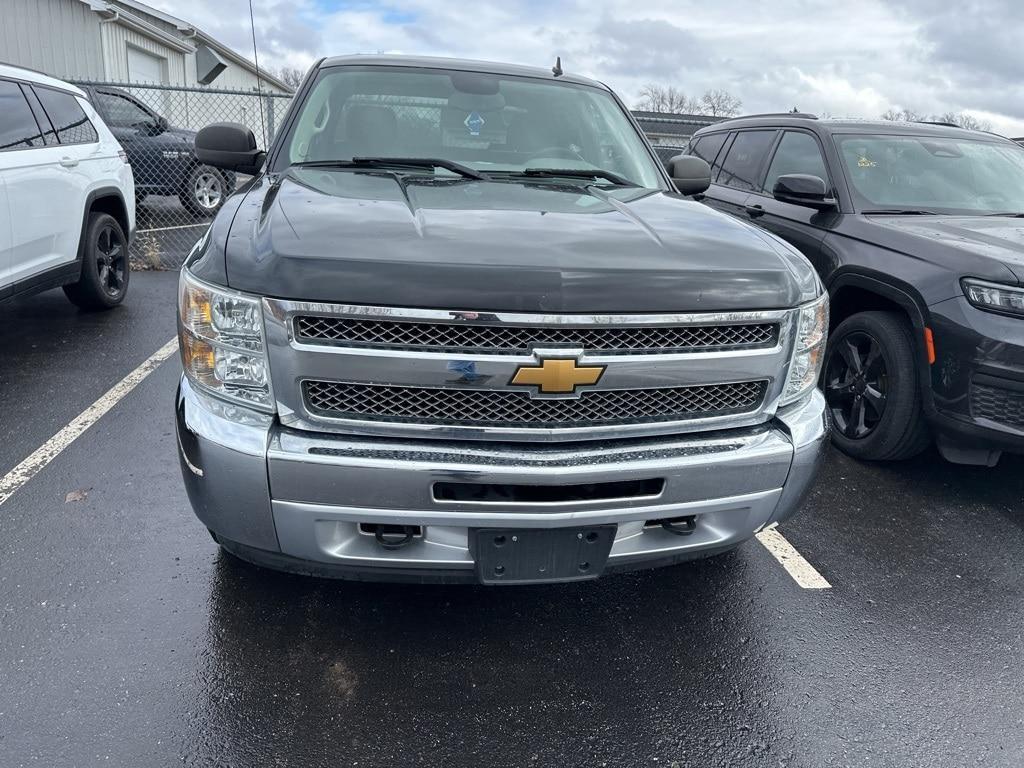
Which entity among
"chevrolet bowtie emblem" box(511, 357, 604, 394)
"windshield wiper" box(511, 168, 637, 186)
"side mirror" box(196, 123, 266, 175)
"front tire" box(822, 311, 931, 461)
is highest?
"windshield wiper" box(511, 168, 637, 186)

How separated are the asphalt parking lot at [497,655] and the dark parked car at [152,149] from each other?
898 cm

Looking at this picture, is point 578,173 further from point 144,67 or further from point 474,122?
point 144,67

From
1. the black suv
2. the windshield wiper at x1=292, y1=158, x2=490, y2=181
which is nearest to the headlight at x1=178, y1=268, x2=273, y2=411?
the windshield wiper at x1=292, y1=158, x2=490, y2=181

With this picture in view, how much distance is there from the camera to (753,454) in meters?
2.23

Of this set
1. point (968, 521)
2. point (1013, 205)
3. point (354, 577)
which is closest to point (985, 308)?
point (968, 521)

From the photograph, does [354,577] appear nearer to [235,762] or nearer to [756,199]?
[235,762]

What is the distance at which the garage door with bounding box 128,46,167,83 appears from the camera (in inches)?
742

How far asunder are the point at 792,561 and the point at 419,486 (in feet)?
6.23

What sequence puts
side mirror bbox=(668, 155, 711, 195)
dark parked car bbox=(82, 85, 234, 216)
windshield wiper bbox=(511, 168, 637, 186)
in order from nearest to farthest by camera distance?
1. windshield wiper bbox=(511, 168, 637, 186)
2. side mirror bbox=(668, 155, 711, 195)
3. dark parked car bbox=(82, 85, 234, 216)

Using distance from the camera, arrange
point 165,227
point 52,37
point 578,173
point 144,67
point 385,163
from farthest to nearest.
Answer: point 144,67
point 52,37
point 165,227
point 578,173
point 385,163

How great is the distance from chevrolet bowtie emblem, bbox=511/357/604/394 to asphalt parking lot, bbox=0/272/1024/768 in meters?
0.99

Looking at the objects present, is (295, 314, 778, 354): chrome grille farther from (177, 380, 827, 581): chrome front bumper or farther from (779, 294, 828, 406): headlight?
(779, 294, 828, 406): headlight

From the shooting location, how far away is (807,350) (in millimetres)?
2400

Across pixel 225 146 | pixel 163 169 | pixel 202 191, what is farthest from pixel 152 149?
pixel 225 146
